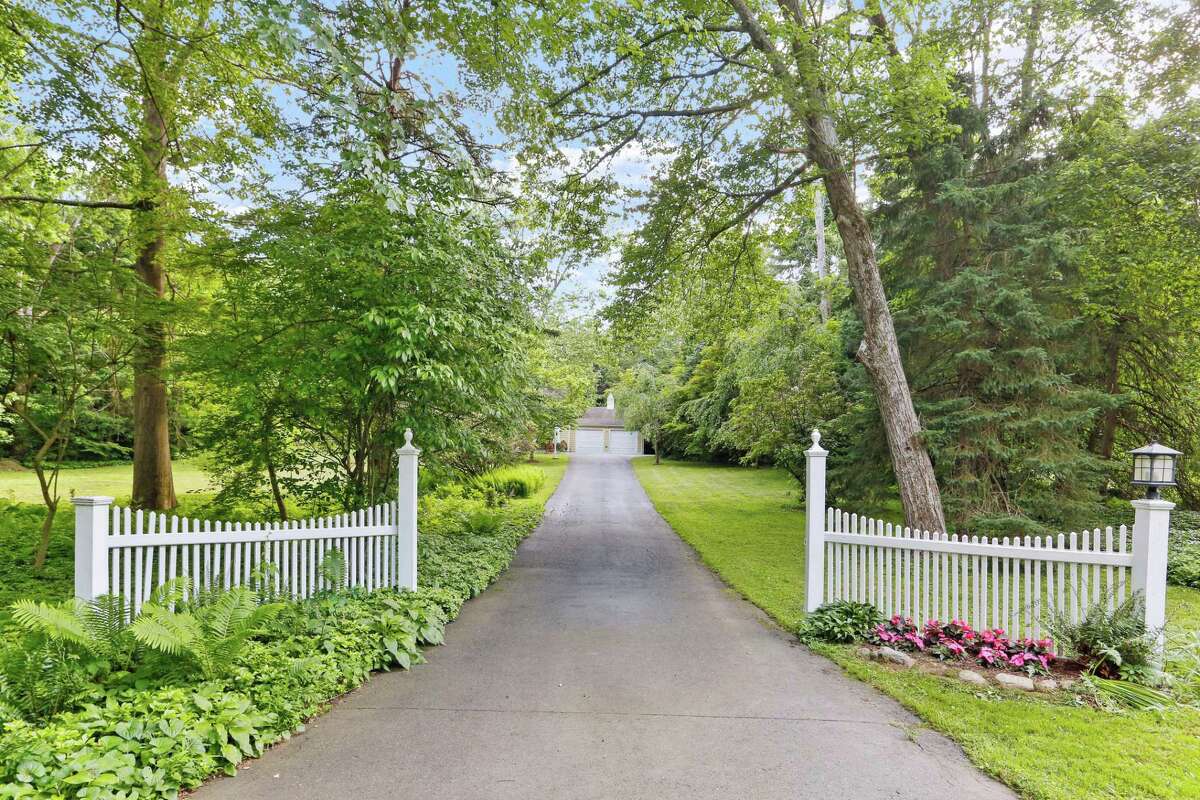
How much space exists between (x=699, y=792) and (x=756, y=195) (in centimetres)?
892

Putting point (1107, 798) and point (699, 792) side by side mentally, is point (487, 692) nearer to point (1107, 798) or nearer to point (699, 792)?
point (699, 792)

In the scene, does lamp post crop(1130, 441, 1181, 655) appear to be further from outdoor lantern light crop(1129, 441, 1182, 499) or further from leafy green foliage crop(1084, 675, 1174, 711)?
leafy green foliage crop(1084, 675, 1174, 711)

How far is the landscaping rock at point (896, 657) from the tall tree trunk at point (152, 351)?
832 centimetres

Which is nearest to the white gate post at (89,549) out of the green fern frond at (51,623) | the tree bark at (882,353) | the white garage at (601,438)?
the green fern frond at (51,623)

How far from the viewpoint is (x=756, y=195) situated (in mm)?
9445

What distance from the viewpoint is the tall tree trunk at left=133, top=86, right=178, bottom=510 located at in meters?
6.93

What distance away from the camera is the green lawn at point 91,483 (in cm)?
1483

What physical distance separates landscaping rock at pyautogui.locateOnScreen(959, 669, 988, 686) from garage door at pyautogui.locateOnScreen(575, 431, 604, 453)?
39787 millimetres

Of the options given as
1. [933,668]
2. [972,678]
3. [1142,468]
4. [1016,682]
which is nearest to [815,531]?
Result: [933,668]

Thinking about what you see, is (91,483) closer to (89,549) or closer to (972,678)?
(89,549)

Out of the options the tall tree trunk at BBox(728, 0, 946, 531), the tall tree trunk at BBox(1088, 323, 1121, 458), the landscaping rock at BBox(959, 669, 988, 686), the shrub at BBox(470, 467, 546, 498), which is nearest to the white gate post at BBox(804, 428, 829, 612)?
the landscaping rock at BBox(959, 669, 988, 686)

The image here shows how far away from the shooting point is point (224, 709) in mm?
3068

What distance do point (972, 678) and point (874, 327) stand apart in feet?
15.6

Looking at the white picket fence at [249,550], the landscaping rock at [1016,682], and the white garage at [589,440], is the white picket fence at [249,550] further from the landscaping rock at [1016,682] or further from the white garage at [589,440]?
the white garage at [589,440]
